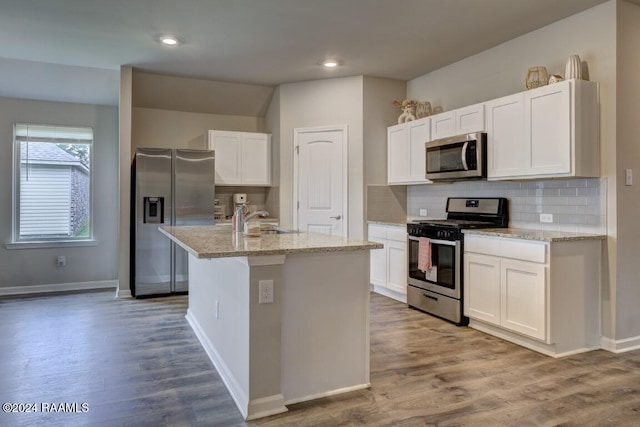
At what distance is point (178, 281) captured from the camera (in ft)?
17.2

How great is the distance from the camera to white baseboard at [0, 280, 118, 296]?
5293 mm

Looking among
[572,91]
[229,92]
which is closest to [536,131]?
[572,91]

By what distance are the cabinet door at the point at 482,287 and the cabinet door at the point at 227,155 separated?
3.25 meters

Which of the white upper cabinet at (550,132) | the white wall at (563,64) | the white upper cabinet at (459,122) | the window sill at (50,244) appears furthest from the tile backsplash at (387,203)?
the window sill at (50,244)

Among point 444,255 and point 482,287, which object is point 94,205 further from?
point 482,287

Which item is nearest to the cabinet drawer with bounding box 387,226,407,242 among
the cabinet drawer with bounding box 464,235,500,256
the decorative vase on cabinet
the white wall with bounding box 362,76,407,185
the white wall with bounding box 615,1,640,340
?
the white wall with bounding box 362,76,407,185

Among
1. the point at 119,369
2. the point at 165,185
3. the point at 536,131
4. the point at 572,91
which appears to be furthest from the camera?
Answer: the point at 165,185

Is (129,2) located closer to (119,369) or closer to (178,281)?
(119,369)

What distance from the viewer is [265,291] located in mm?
2299

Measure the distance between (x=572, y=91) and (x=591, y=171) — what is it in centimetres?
62

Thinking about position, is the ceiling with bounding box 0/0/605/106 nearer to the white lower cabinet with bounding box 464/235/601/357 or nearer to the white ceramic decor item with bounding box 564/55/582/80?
the white ceramic decor item with bounding box 564/55/582/80

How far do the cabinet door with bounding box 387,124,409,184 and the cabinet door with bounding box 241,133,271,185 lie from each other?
65.9 inches

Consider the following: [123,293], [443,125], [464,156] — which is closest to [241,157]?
[123,293]

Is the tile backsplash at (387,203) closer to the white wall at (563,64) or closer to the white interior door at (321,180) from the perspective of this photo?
the white interior door at (321,180)
